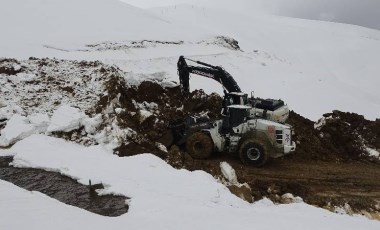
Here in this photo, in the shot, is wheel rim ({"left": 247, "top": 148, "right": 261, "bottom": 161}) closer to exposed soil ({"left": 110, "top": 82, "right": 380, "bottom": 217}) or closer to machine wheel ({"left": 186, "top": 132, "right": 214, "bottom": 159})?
exposed soil ({"left": 110, "top": 82, "right": 380, "bottom": 217})

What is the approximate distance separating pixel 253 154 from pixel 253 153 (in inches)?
1.4

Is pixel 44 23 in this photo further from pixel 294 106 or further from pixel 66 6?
pixel 294 106

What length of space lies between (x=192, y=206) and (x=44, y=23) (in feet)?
64.7

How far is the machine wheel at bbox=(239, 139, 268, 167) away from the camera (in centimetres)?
1216

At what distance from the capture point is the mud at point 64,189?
9258 mm

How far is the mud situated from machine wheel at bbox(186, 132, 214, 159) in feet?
11.8

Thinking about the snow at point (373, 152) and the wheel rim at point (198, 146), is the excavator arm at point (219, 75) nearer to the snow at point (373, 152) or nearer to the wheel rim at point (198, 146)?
the wheel rim at point (198, 146)

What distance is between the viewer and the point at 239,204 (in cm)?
956

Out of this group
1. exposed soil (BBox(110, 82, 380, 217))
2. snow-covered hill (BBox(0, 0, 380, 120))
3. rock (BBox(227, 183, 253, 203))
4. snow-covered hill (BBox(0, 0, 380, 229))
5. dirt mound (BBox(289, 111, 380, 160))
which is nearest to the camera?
snow-covered hill (BBox(0, 0, 380, 229))

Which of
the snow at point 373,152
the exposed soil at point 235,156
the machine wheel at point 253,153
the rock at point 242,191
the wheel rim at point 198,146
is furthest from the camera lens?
the snow at point 373,152

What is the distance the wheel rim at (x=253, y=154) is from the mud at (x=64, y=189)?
14.5 feet

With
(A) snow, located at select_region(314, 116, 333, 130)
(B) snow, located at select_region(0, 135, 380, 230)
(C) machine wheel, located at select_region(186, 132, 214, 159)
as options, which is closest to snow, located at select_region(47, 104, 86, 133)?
(B) snow, located at select_region(0, 135, 380, 230)

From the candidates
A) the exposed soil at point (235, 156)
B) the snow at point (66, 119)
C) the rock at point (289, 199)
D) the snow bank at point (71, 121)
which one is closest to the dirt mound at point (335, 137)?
the exposed soil at point (235, 156)

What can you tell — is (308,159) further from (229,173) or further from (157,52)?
(157,52)
